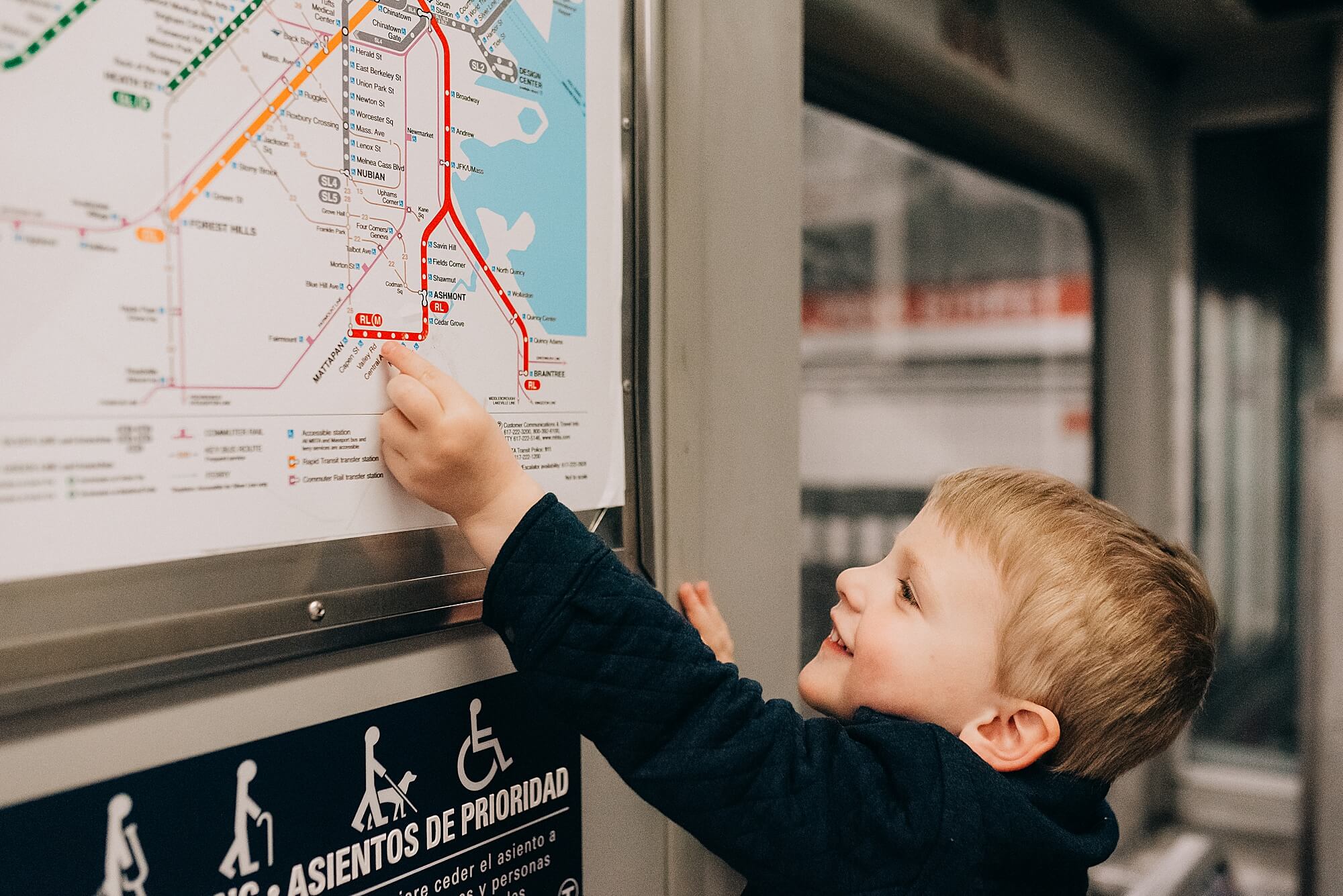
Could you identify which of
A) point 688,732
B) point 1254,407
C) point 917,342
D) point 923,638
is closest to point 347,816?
point 688,732

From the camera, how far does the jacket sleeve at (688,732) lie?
0.80m

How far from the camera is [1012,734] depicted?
99 cm

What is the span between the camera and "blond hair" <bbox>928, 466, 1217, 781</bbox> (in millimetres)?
965

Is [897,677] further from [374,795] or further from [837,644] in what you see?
[374,795]

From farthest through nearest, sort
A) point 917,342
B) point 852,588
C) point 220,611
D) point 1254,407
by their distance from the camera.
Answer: point 917,342
point 1254,407
point 852,588
point 220,611

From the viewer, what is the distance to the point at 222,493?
27.9 inches

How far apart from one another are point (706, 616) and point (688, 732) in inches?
12.5

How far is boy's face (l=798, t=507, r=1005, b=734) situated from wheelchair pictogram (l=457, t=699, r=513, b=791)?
32 centimetres

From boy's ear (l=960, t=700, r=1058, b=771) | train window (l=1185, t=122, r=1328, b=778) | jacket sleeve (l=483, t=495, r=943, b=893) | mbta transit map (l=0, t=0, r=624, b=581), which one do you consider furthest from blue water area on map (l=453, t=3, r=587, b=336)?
train window (l=1185, t=122, r=1328, b=778)

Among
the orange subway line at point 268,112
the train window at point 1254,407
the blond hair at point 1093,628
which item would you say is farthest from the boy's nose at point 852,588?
the train window at point 1254,407

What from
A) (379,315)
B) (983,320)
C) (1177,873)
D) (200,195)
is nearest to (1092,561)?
(379,315)

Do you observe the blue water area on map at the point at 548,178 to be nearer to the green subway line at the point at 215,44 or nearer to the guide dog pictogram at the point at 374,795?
the green subway line at the point at 215,44

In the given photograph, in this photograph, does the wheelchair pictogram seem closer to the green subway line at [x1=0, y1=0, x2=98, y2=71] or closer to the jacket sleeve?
the jacket sleeve

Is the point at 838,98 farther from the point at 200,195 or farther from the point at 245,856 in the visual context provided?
the point at 245,856
